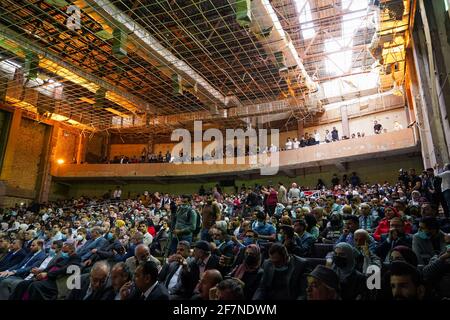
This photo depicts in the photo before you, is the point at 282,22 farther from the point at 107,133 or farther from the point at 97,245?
the point at 107,133

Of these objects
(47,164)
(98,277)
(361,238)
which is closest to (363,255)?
(361,238)

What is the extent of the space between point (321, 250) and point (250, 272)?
127cm

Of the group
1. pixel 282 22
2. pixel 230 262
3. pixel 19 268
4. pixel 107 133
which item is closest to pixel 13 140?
pixel 107 133

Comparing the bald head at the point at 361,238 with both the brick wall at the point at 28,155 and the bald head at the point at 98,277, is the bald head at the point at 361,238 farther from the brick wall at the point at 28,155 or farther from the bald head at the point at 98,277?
the brick wall at the point at 28,155

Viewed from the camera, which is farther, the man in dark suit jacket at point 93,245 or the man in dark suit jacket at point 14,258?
the man in dark suit jacket at point 14,258

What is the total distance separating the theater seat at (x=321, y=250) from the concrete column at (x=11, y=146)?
17.3 m

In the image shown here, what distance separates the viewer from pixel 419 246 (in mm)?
3389

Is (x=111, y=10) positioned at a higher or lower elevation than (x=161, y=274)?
higher

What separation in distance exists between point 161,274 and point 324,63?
1255 centimetres

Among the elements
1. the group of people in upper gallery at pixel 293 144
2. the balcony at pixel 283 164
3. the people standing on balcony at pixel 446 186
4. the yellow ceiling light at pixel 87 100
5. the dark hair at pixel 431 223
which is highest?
the yellow ceiling light at pixel 87 100

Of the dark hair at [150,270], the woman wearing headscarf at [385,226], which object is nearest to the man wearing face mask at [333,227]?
the woman wearing headscarf at [385,226]

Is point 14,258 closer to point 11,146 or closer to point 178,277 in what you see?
point 178,277

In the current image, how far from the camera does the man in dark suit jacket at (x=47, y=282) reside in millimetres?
4465

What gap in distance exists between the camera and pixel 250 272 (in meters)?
3.20
